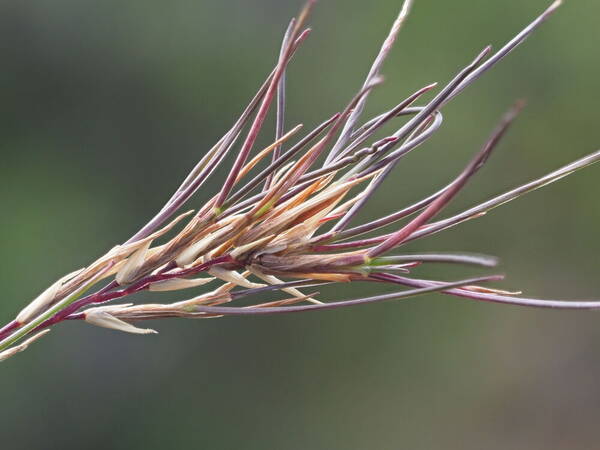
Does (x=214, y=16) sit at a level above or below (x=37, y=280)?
above

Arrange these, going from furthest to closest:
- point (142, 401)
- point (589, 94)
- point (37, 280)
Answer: point (589, 94), point (142, 401), point (37, 280)

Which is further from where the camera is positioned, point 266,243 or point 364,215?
point 364,215

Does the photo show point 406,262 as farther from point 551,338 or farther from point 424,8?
point 551,338

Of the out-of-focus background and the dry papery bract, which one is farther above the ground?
the out-of-focus background

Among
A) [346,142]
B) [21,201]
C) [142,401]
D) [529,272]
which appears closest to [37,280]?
[21,201]

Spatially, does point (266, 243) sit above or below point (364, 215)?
below

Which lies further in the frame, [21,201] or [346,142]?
[21,201]

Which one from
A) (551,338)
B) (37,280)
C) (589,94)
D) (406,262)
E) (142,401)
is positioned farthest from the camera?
(551,338)

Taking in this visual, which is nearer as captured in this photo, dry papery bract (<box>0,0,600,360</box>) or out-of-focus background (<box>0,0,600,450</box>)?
dry papery bract (<box>0,0,600,360</box>)
